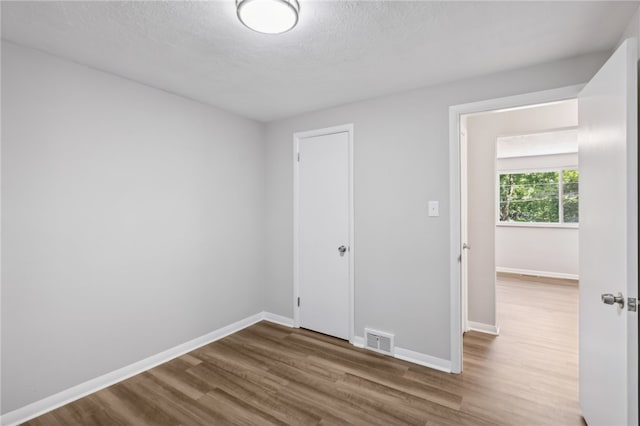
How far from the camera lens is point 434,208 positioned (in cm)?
264

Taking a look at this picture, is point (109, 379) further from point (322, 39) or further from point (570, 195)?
point (570, 195)

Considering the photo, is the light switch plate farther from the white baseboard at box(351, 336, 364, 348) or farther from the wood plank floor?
the white baseboard at box(351, 336, 364, 348)

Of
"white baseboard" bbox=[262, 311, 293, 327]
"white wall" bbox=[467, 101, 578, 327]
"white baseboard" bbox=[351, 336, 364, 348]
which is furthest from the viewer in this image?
"white baseboard" bbox=[262, 311, 293, 327]

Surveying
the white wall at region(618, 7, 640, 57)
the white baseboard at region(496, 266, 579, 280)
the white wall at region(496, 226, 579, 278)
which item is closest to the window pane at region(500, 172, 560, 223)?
the white wall at region(496, 226, 579, 278)

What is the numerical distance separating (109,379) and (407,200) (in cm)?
283

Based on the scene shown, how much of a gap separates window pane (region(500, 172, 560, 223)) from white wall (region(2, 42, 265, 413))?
20.1 feet

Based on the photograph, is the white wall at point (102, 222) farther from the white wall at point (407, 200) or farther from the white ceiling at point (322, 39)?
the white wall at point (407, 200)

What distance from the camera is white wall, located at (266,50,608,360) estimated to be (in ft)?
8.46

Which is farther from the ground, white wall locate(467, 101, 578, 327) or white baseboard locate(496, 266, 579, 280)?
white wall locate(467, 101, 578, 327)

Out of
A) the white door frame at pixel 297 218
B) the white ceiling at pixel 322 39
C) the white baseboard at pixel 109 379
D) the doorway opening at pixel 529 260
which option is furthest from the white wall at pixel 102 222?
the doorway opening at pixel 529 260

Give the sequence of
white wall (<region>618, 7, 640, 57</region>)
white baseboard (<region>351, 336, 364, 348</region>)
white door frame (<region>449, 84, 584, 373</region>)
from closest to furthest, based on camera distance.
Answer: white wall (<region>618, 7, 640, 57</region>), white door frame (<region>449, 84, 584, 373</region>), white baseboard (<region>351, 336, 364, 348</region>)

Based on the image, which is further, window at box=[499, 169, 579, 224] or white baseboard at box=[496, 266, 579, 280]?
window at box=[499, 169, 579, 224]

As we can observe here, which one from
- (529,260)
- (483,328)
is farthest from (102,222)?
(529,260)

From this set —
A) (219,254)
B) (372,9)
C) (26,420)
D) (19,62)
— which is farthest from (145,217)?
(372,9)
